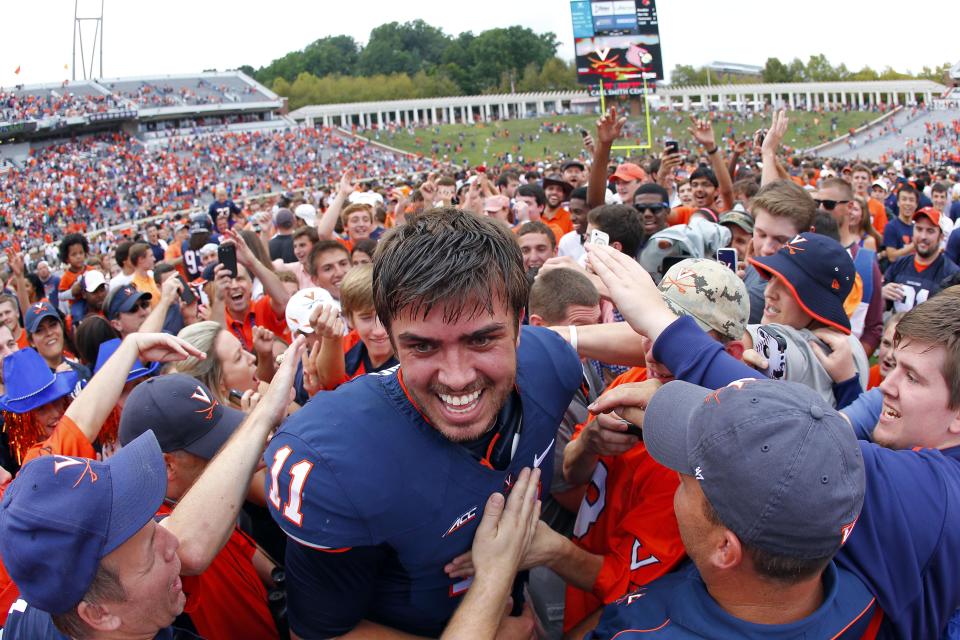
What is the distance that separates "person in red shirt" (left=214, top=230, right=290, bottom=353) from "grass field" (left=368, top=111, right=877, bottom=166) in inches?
2089

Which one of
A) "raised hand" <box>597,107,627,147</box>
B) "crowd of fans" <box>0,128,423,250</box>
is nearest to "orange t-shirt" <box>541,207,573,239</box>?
"raised hand" <box>597,107,627,147</box>

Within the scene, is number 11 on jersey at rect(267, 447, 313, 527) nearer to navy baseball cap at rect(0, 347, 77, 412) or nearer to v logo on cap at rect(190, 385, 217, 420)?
v logo on cap at rect(190, 385, 217, 420)

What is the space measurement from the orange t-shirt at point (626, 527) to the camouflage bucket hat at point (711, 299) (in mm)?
473

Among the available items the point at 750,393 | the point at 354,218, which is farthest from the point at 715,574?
the point at 354,218

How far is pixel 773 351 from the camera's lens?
2.56 metres

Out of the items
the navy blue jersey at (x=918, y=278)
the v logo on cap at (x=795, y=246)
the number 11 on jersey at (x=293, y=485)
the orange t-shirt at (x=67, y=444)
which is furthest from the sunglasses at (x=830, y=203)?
the orange t-shirt at (x=67, y=444)

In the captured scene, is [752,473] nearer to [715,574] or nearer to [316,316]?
[715,574]

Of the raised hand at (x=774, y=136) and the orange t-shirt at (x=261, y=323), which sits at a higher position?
the raised hand at (x=774, y=136)

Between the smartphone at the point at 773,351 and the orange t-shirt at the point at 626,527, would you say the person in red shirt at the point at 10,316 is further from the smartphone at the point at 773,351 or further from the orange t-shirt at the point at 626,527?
the smartphone at the point at 773,351

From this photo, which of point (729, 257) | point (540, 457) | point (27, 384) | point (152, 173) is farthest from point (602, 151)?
point (152, 173)

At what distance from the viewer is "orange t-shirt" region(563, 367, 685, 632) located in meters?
1.97

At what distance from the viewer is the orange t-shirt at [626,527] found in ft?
6.46

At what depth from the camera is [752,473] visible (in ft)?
4.65

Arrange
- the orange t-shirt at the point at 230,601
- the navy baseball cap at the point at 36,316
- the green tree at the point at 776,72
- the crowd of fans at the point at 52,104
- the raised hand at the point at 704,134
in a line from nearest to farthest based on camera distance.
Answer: the orange t-shirt at the point at 230,601
the navy baseball cap at the point at 36,316
the raised hand at the point at 704,134
the crowd of fans at the point at 52,104
the green tree at the point at 776,72
